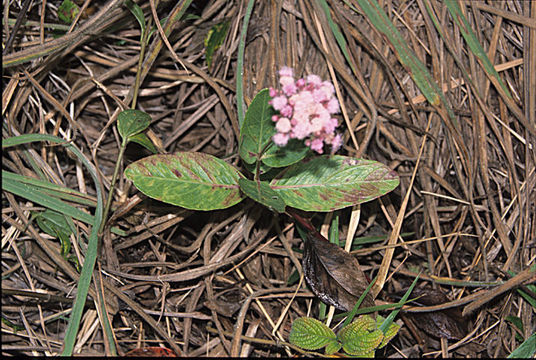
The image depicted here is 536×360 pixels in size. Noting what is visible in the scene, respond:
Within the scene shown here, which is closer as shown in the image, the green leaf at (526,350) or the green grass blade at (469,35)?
the green leaf at (526,350)

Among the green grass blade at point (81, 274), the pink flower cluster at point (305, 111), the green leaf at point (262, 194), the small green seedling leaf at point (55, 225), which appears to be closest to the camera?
the pink flower cluster at point (305, 111)

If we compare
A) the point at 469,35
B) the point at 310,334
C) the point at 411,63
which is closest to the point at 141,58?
the point at 411,63

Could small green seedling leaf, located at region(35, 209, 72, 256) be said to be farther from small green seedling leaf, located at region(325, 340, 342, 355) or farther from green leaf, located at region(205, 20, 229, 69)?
small green seedling leaf, located at region(325, 340, 342, 355)

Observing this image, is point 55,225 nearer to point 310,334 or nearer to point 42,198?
point 42,198

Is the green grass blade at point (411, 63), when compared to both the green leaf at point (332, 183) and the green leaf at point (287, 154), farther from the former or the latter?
the green leaf at point (287, 154)

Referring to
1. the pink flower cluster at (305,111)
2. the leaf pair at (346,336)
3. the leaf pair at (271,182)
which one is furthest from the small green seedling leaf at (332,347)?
the pink flower cluster at (305,111)

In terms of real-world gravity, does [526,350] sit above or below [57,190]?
below

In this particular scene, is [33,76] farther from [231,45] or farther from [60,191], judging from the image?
[231,45]
